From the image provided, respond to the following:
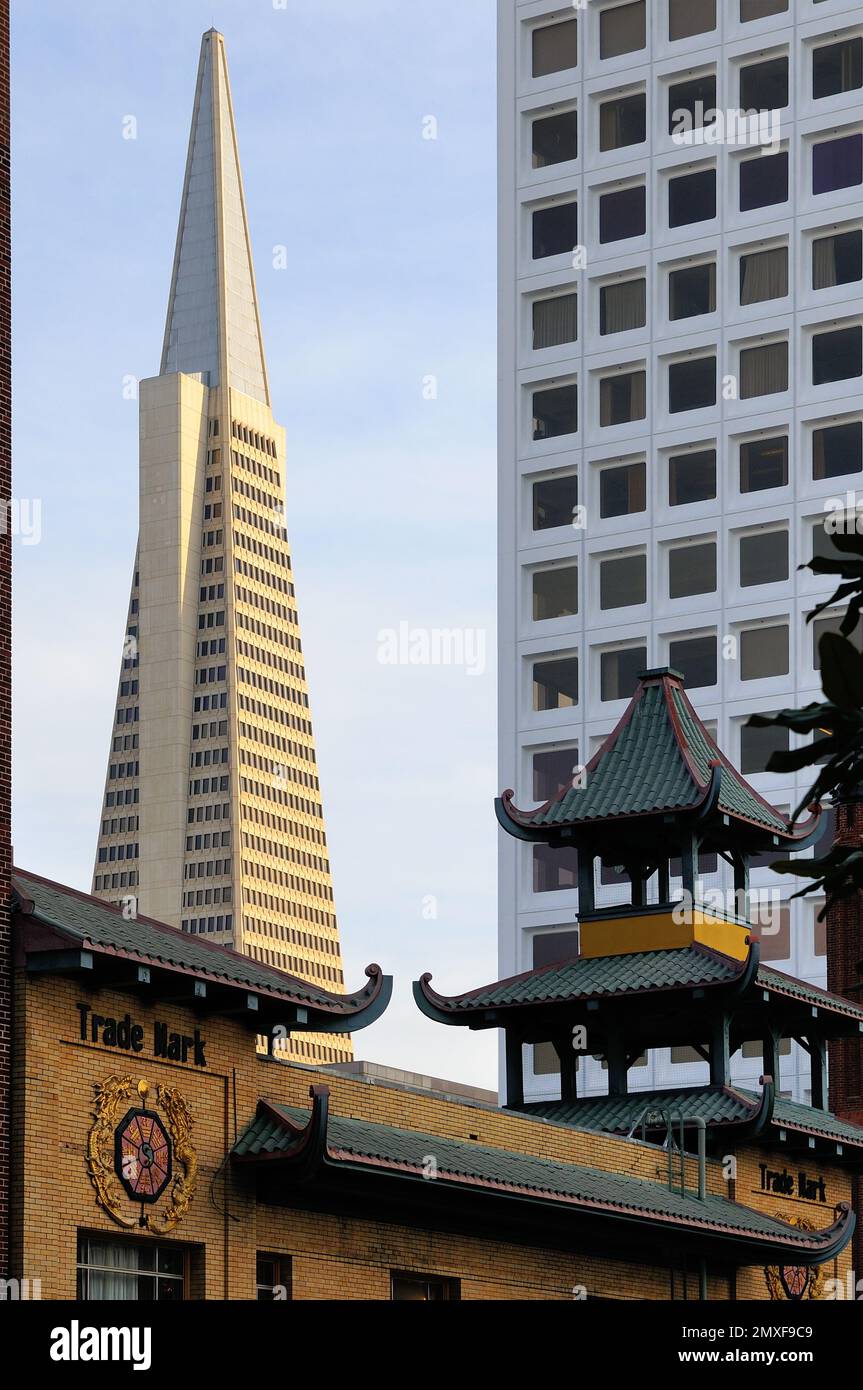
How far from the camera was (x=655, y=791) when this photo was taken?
1550 inches

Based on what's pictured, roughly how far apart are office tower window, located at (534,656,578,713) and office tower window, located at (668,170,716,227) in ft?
54.1

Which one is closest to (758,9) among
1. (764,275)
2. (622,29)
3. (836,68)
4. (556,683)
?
(836,68)

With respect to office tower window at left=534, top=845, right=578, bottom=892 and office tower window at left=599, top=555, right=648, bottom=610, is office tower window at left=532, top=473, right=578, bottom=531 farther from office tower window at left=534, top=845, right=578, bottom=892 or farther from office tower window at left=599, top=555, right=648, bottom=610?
office tower window at left=534, top=845, right=578, bottom=892

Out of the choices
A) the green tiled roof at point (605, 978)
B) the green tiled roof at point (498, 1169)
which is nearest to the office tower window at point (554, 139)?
the green tiled roof at point (605, 978)

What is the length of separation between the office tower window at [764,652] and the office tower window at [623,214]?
16.1m

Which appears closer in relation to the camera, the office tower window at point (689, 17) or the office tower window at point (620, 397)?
the office tower window at point (620, 397)

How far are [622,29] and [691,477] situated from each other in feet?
57.8

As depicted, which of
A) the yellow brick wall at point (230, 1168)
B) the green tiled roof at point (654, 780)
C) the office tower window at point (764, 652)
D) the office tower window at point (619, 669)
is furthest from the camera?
the office tower window at point (619, 669)

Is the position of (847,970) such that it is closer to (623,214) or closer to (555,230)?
(623,214)

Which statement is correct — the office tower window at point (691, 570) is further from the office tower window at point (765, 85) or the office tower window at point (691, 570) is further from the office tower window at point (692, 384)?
the office tower window at point (765, 85)

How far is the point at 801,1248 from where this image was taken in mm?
36062

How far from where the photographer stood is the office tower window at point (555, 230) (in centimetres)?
9312
